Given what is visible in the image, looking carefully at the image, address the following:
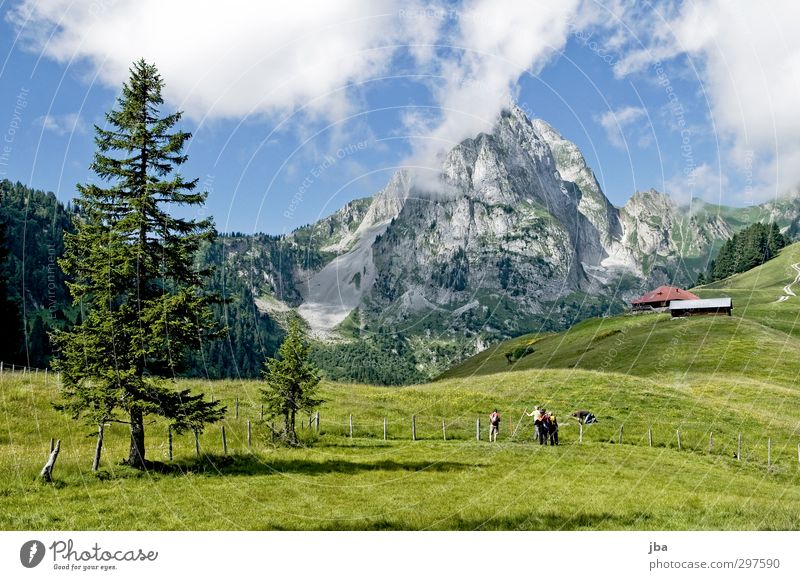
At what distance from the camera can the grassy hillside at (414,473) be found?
58.2 ft

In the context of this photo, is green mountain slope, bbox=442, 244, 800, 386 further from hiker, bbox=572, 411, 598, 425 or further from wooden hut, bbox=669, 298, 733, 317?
hiker, bbox=572, 411, 598, 425

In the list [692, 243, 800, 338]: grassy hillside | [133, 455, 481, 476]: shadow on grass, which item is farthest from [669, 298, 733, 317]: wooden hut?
[133, 455, 481, 476]: shadow on grass

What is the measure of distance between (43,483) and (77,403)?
10.8 feet

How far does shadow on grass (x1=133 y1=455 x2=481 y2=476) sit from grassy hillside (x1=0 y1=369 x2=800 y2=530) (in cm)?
11

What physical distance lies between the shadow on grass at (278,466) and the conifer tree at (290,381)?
5.42 m

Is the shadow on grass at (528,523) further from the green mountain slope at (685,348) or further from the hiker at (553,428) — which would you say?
the green mountain slope at (685,348)

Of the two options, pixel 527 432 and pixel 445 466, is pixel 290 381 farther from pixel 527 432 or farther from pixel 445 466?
pixel 527 432

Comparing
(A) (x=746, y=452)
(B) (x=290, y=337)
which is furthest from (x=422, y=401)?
(A) (x=746, y=452)

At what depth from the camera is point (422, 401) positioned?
5391 centimetres

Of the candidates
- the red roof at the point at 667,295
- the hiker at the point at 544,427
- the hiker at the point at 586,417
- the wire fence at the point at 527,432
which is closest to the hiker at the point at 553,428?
the hiker at the point at 544,427

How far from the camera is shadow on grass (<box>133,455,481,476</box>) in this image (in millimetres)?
23641

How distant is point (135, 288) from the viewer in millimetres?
22938

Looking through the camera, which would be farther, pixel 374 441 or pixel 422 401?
pixel 422 401
